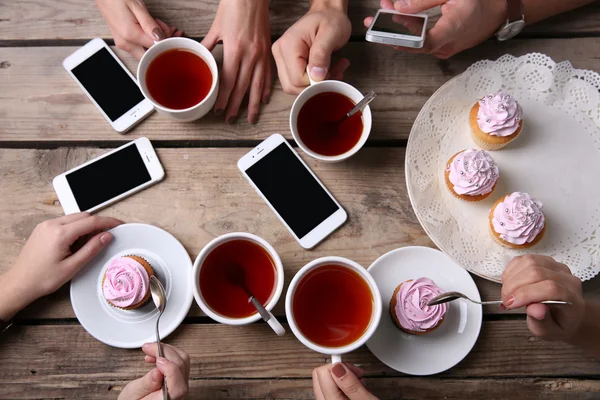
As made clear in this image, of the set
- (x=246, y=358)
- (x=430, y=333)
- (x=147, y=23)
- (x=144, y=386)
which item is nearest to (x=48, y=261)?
(x=144, y=386)

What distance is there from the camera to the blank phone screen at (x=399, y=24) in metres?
0.98

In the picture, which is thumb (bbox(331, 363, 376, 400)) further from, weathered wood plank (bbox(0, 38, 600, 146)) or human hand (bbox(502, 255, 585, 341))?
weathered wood plank (bbox(0, 38, 600, 146))

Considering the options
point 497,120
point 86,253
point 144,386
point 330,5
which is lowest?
point 144,386

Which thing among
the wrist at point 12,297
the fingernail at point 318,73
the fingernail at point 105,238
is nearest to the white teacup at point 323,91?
the fingernail at point 318,73

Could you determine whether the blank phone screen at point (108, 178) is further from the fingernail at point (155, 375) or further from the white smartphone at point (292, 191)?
the fingernail at point (155, 375)

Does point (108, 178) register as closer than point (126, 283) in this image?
No

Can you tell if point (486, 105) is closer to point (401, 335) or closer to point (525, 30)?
point (525, 30)

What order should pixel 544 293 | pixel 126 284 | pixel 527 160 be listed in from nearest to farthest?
pixel 544 293 → pixel 126 284 → pixel 527 160

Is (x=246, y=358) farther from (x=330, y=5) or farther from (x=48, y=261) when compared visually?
(x=330, y=5)

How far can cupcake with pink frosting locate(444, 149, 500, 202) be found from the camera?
0.98 metres

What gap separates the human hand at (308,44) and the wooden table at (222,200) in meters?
0.07

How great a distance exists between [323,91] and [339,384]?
595 millimetres

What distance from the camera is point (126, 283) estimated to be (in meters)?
0.95

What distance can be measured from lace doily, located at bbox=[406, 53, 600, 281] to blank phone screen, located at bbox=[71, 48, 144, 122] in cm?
64
